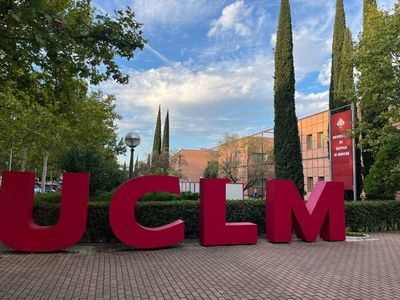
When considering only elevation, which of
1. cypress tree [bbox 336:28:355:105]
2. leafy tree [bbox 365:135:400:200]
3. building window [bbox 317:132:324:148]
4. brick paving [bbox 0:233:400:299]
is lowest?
brick paving [bbox 0:233:400:299]

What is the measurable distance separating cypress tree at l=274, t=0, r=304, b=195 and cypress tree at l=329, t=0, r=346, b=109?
Result: 9.56ft

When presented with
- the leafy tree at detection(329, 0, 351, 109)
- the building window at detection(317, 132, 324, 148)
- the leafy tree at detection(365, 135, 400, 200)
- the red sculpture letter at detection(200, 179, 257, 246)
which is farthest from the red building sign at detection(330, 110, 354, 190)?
the building window at detection(317, 132, 324, 148)

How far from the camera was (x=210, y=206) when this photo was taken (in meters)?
10.8

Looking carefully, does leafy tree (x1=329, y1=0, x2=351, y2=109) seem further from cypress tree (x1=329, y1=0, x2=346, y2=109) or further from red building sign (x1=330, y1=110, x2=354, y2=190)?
red building sign (x1=330, y1=110, x2=354, y2=190)

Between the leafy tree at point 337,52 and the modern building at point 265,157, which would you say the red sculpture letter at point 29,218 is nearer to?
the leafy tree at point 337,52

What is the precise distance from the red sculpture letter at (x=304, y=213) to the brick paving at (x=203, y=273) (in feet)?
2.92

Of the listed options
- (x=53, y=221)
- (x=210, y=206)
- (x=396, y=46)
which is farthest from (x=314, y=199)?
(x=53, y=221)

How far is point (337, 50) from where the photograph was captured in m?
23.8

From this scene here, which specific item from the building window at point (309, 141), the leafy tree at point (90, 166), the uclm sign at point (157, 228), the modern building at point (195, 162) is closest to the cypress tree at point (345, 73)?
the uclm sign at point (157, 228)

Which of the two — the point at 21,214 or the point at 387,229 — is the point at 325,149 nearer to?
the point at 387,229

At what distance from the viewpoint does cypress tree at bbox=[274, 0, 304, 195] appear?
2102 centimetres

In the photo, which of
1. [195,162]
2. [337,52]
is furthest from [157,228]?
[195,162]

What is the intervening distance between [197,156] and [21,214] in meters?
65.6

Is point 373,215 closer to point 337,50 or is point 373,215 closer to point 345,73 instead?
point 345,73
